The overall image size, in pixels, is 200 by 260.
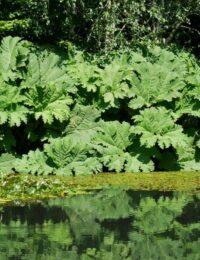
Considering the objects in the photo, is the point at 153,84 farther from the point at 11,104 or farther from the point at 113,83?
the point at 11,104

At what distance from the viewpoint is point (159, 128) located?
35.0 ft

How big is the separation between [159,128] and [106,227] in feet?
13.4

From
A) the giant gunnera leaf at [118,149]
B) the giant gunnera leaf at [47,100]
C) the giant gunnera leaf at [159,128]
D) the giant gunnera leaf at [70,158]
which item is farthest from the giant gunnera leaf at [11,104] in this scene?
the giant gunnera leaf at [159,128]

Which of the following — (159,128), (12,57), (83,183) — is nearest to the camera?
(83,183)

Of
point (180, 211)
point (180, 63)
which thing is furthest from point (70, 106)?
point (180, 211)

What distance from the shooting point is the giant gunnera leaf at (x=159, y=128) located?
1051cm

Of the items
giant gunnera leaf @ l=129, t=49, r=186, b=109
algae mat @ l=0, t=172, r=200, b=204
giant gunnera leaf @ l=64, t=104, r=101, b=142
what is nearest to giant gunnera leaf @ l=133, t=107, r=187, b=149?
giant gunnera leaf @ l=129, t=49, r=186, b=109

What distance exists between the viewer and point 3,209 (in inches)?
303

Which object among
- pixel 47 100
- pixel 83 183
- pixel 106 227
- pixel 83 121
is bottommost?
pixel 106 227

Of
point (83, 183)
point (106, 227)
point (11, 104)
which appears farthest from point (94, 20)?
point (106, 227)

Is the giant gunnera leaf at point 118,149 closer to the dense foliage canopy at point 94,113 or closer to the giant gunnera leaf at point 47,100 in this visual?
the dense foliage canopy at point 94,113

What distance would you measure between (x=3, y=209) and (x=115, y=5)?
565cm

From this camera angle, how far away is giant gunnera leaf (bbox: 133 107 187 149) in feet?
34.5

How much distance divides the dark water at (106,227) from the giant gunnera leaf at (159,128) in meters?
1.92
